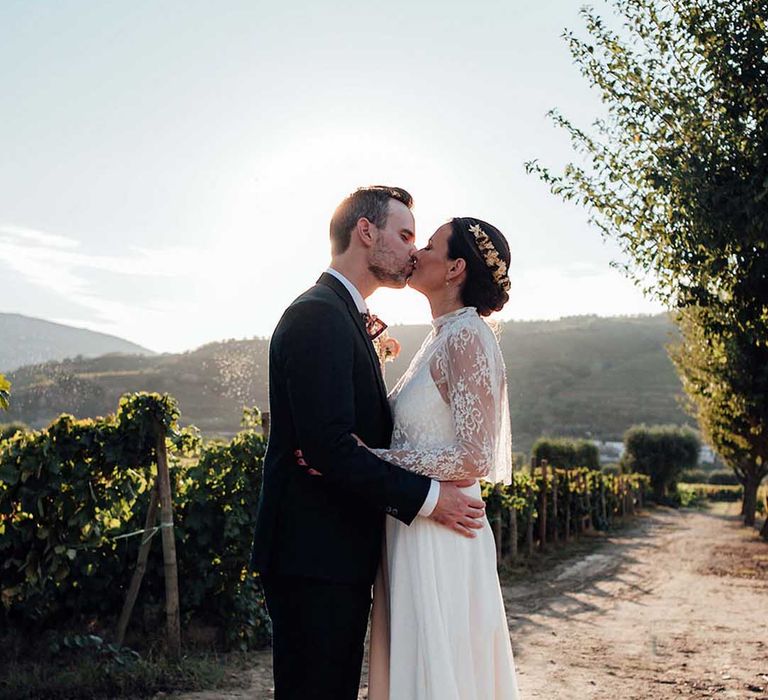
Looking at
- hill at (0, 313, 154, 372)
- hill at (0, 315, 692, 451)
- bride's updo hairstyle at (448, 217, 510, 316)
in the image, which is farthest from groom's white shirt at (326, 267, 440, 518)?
hill at (0, 313, 154, 372)

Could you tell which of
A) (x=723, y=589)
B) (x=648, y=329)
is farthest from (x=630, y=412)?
(x=723, y=589)

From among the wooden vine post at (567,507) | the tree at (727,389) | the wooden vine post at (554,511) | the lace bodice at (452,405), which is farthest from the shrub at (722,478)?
the lace bodice at (452,405)

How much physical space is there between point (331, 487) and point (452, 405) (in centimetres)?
55

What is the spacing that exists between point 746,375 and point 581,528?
255 inches

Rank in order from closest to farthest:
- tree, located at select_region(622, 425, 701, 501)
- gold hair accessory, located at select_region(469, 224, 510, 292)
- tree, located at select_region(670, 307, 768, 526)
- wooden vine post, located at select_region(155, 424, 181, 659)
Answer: gold hair accessory, located at select_region(469, 224, 510, 292)
wooden vine post, located at select_region(155, 424, 181, 659)
tree, located at select_region(670, 307, 768, 526)
tree, located at select_region(622, 425, 701, 501)

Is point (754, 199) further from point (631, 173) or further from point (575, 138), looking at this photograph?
point (575, 138)

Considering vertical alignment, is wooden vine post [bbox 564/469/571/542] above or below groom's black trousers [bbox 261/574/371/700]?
below

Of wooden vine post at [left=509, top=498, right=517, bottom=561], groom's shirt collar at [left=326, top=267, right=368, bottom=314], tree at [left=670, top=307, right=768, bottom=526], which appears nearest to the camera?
groom's shirt collar at [left=326, top=267, right=368, bottom=314]

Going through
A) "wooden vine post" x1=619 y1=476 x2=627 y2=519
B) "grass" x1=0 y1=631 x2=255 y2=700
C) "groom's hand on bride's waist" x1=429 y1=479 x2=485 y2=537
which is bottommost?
"wooden vine post" x1=619 y1=476 x2=627 y2=519

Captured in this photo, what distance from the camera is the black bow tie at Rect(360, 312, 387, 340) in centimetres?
327

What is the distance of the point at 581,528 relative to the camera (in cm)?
2405

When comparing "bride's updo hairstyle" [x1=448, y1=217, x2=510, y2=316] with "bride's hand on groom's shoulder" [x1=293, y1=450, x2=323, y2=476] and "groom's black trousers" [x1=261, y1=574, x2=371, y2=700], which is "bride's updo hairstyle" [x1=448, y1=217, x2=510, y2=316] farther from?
"groom's black trousers" [x1=261, y1=574, x2=371, y2=700]

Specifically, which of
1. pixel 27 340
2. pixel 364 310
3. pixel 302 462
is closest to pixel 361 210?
pixel 364 310

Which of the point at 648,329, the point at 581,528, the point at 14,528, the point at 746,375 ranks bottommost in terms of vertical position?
the point at 581,528
